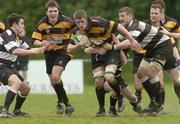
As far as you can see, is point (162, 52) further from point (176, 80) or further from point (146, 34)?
point (176, 80)

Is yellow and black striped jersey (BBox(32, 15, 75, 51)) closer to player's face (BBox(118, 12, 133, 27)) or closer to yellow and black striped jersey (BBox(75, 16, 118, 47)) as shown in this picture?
yellow and black striped jersey (BBox(75, 16, 118, 47))

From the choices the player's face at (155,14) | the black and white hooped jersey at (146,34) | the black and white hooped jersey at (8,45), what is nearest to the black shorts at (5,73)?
the black and white hooped jersey at (8,45)

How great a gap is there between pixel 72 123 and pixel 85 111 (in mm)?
3412

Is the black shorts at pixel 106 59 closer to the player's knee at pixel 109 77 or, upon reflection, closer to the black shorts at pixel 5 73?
the player's knee at pixel 109 77

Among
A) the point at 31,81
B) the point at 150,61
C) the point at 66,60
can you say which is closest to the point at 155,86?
the point at 150,61

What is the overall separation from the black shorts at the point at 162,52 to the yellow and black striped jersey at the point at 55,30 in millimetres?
1838

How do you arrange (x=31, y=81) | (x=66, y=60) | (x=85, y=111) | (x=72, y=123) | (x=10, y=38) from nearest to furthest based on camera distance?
(x=72, y=123), (x=10, y=38), (x=66, y=60), (x=85, y=111), (x=31, y=81)

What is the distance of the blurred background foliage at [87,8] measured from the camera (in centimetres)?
3647

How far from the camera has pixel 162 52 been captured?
12.8 meters

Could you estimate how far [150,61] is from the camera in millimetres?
12906

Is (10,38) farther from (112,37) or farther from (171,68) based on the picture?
(171,68)

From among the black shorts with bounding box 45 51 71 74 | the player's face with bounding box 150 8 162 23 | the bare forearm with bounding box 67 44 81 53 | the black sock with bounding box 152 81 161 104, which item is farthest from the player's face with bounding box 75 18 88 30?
the black sock with bounding box 152 81 161 104

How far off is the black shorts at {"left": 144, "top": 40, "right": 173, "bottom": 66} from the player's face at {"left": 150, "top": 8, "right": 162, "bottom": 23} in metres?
0.66

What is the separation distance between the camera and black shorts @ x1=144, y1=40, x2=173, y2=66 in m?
12.7
